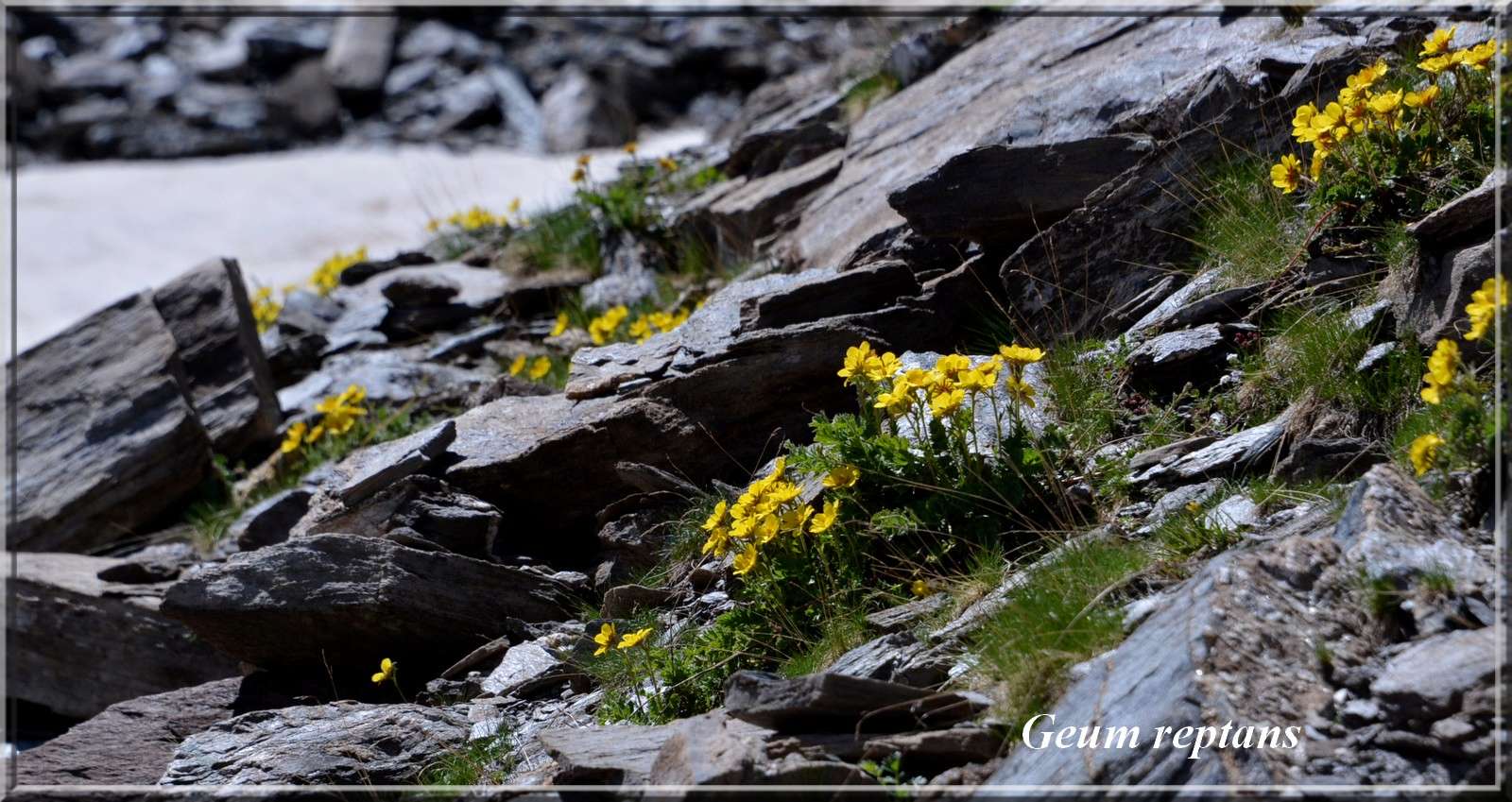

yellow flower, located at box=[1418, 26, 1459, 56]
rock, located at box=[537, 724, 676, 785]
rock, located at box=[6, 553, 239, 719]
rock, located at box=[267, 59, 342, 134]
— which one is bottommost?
rock, located at box=[6, 553, 239, 719]

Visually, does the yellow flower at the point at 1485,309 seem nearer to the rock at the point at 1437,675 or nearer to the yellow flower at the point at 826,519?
the rock at the point at 1437,675

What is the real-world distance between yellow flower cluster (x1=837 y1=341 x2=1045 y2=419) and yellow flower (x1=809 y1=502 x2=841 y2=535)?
0.37 metres

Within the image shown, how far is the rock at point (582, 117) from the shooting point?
2202 cm

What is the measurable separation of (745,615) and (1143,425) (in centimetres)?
161

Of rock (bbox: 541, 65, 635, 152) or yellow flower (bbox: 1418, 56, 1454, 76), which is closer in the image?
yellow flower (bbox: 1418, 56, 1454, 76)

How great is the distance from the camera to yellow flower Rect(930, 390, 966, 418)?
171 inches

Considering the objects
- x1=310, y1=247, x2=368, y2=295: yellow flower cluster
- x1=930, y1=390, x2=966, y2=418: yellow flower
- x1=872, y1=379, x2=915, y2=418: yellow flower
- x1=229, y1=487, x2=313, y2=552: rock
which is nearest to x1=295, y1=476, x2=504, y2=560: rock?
x1=229, y1=487, x2=313, y2=552: rock

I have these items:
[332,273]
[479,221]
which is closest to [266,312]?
[332,273]

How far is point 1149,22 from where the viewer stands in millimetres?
7699

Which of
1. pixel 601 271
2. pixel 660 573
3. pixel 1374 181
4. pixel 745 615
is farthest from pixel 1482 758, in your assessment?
pixel 601 271

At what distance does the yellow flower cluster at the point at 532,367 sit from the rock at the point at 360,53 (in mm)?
18369

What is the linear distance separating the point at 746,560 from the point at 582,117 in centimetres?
1920

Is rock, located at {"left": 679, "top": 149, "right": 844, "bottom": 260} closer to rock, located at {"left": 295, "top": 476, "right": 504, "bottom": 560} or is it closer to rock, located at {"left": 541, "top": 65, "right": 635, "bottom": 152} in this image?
rock, located at {"left": 295, "top": 476, "right": 504, "bottom": 560}

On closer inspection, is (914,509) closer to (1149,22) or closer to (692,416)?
(692,416)
